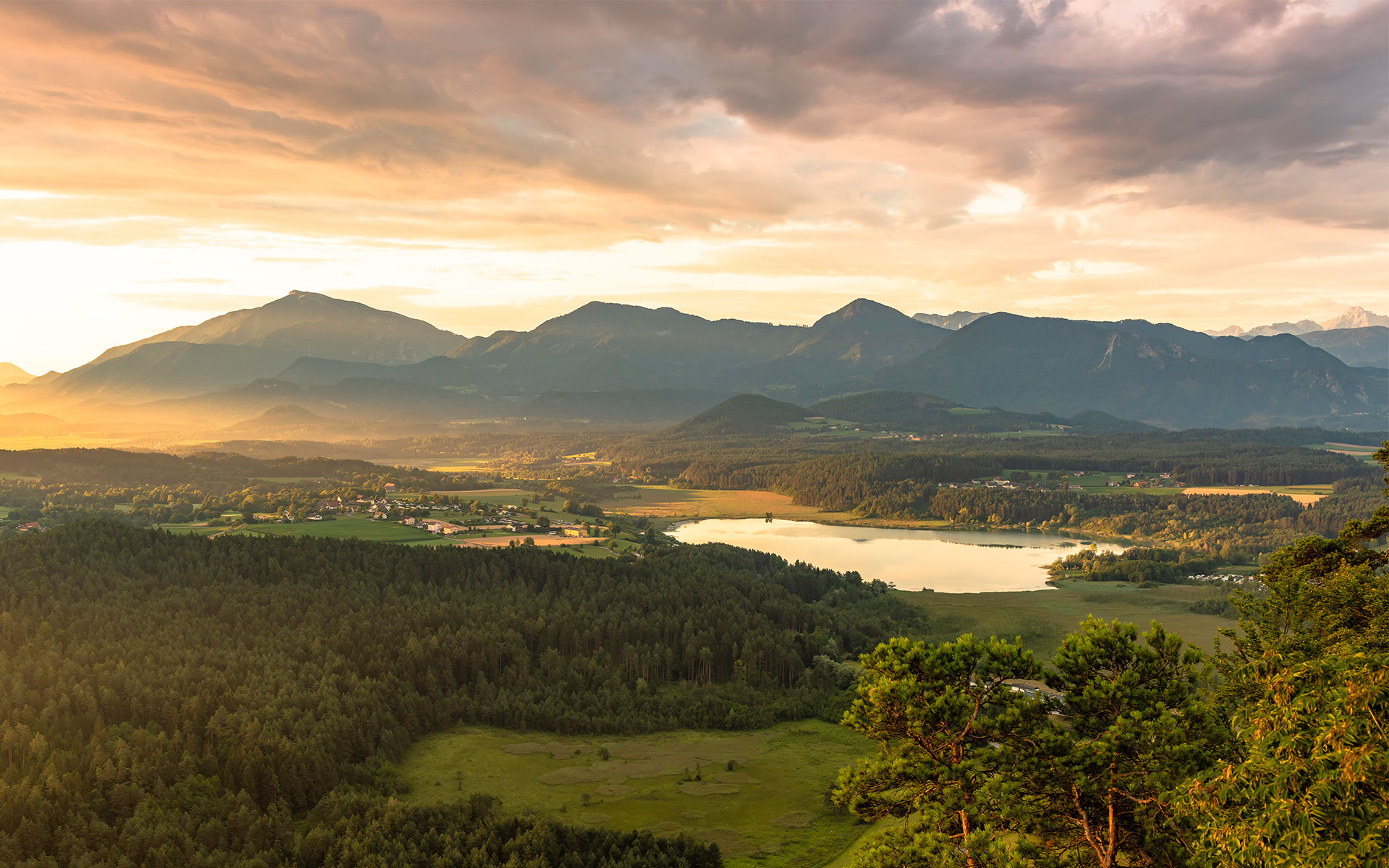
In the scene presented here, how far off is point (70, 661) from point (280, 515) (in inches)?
3969

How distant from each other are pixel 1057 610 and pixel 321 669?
297ft

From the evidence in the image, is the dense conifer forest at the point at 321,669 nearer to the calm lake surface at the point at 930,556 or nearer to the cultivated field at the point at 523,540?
the cultivated field at the point at 523,540

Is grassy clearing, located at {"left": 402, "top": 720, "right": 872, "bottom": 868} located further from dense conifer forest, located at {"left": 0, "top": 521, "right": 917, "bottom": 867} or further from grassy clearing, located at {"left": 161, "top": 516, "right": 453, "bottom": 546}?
grassy clearing, located at {"left": 161, "top": 516, "right": 453, "bottom": 546}

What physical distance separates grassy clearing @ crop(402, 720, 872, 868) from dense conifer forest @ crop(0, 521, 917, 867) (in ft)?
11.7

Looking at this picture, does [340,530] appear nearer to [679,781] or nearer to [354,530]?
[354,530]

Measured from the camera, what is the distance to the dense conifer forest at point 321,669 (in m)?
54.5

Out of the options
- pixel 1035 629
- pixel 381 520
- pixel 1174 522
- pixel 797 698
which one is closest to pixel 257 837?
pixel 797 698

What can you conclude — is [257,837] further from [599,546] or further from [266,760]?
[599,546]

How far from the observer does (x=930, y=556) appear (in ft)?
574

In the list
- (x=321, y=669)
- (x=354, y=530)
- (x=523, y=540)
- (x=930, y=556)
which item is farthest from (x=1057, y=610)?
(x=354, y=530)

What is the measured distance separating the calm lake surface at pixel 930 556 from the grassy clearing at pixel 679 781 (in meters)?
67.3

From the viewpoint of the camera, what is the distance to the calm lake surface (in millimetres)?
147000

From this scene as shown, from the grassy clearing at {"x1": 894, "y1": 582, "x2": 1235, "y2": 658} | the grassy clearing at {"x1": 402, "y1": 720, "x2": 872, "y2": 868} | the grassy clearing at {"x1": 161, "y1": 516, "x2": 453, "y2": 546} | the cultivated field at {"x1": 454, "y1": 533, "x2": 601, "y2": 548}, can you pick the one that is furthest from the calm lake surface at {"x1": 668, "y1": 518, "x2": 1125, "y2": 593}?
the grassy clearing at {"x1": 402, "y1": 720, "x2": 872, "y2": 868}

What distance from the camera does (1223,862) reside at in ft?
59.1
